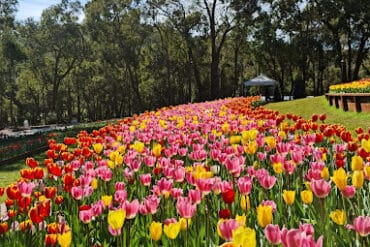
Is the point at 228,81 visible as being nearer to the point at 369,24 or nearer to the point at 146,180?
A: the point at 369,24

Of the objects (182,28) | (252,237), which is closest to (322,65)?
(182,28)

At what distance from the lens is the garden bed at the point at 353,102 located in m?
12.7

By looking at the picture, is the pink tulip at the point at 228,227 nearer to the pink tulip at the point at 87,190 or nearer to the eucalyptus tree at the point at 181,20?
the pink tulip at the point at 87,190

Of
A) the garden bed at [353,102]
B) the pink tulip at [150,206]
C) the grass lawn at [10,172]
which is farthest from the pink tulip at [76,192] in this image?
the garden bed at [353,102]

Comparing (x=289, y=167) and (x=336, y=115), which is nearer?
(x=289, y=167)

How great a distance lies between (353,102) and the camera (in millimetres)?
13672

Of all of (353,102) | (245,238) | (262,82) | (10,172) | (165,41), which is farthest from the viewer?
(165,41)

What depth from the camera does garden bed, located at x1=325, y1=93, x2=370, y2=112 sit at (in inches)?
499

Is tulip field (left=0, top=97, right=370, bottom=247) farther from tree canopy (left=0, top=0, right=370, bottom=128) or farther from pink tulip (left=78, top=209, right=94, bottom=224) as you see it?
tree canopy (left=0, top=0, right=370, bottom=128)

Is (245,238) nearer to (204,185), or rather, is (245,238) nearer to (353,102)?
(204,185)

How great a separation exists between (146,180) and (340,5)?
37.9 meters

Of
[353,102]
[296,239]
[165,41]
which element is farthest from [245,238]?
[165,41]

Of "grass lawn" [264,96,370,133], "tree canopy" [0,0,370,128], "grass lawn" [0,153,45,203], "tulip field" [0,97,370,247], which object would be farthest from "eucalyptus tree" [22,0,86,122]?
"tulip field" [0,97,370,247]

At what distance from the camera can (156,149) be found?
4.38m
